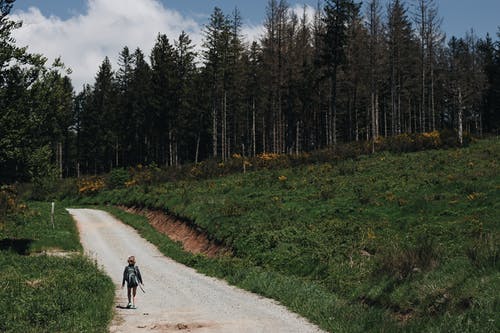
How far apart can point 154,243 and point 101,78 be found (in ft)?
212

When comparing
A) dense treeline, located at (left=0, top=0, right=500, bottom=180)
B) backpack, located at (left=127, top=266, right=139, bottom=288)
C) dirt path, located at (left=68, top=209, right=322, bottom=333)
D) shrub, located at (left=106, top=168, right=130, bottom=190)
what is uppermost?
dense treeline, located at (left=0, top=0, right=500, bottom=180)

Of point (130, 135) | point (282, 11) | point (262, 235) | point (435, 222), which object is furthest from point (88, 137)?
point (435, 222)

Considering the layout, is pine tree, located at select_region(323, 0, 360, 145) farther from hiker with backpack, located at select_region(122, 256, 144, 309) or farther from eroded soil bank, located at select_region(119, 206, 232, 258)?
hiker with backpack, located at select_region(122, 256, 144, 309)

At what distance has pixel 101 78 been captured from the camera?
3415 inches

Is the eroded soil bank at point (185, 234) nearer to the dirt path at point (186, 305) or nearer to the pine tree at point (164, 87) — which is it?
the dirt path at point (186, 305)

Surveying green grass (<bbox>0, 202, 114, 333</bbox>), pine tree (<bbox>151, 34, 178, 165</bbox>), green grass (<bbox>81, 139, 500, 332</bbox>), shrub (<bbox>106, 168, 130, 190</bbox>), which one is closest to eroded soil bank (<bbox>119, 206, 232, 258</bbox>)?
green grass (<bbox>81, 139, 500, 332</bbox>)

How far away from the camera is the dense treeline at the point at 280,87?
50781 millimetres

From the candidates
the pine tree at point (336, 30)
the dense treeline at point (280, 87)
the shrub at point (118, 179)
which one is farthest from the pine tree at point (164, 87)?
the pine tree at point (336, 30)

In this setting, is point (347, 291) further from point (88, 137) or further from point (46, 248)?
point (88, 137)

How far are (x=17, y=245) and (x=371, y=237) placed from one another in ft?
61.7

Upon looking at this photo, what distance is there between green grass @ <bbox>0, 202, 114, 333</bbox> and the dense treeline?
4.75 metres

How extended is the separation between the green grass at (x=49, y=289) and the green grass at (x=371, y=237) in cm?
545

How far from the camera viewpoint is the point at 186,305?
15141mm

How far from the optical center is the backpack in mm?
14992
